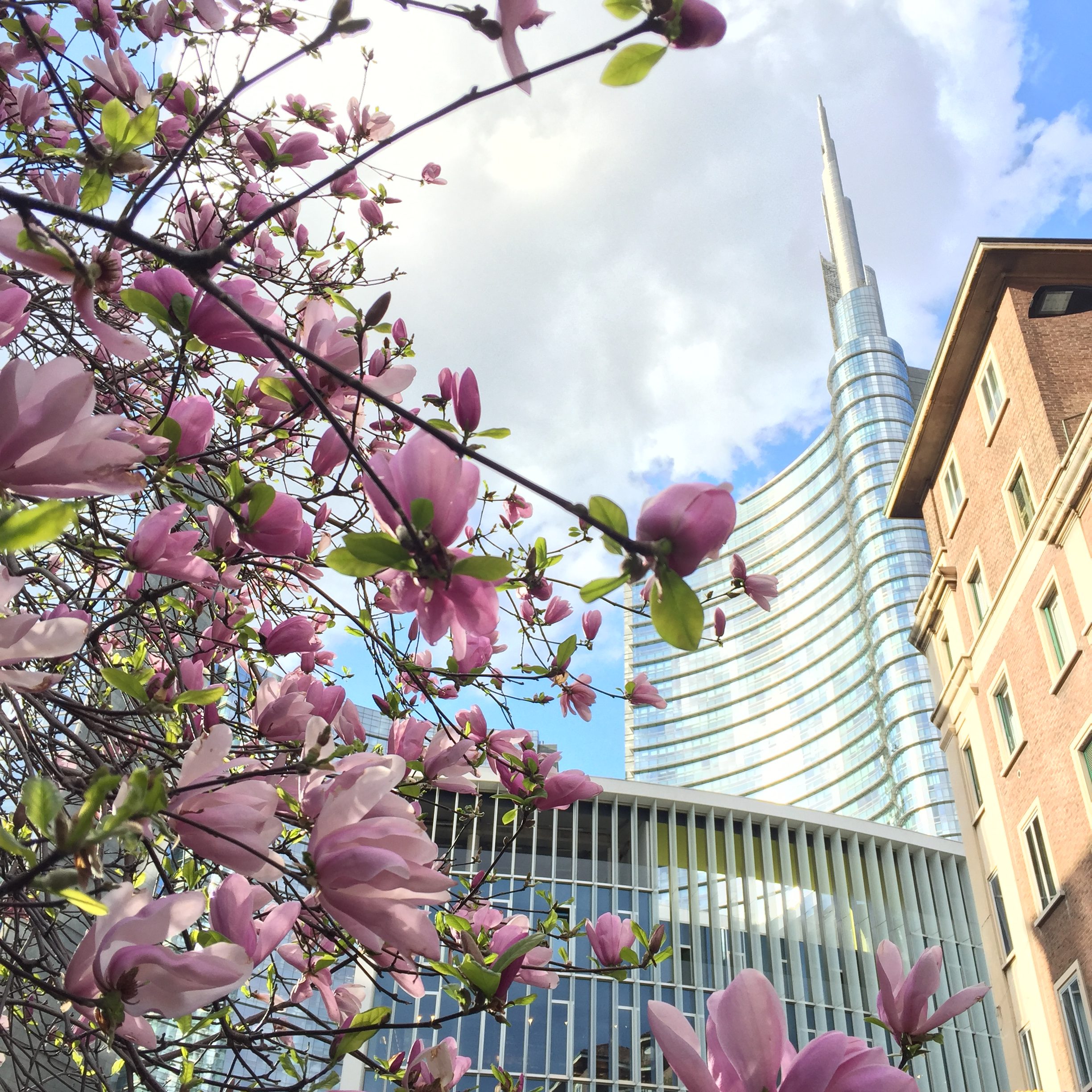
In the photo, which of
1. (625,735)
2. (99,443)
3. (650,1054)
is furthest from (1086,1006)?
(625,735)

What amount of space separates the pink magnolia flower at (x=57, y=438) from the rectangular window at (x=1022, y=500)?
1108 cm

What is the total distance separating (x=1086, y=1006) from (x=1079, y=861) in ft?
4.17

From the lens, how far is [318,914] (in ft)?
5.04

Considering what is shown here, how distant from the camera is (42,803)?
26.2 inches

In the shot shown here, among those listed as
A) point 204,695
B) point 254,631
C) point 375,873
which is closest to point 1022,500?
point 254,631

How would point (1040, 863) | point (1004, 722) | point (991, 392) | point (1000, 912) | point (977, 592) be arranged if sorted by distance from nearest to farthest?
1. point (1040, 863)
2. point (1004, 722)
3. point (1000, 912)
4. point (991, 392)
5. point (977, 592)

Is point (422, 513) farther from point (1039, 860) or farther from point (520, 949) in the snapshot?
point (1039, 860)

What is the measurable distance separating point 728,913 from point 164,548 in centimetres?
2404

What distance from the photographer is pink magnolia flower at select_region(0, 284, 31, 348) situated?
3.22ft

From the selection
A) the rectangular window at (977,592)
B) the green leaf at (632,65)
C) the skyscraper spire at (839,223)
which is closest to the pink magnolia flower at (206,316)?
the green leaf at (632,65)

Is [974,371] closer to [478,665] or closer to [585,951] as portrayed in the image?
[478,665]

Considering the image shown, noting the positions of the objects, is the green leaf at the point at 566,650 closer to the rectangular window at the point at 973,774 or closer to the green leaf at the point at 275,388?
the green leaf at the point at 275,388

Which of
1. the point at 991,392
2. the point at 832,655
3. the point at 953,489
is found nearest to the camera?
the point at 991,392

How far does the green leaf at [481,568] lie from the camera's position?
2.74ft
